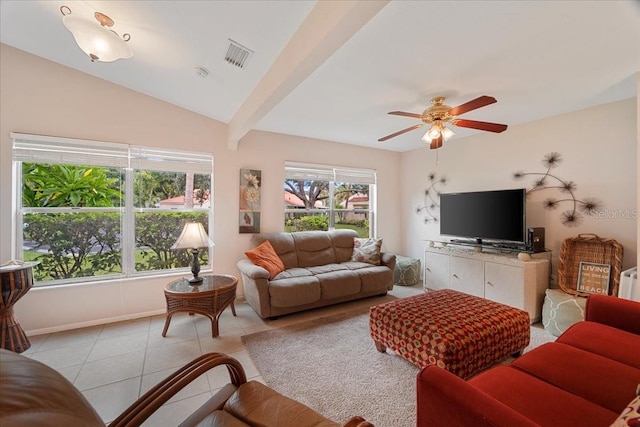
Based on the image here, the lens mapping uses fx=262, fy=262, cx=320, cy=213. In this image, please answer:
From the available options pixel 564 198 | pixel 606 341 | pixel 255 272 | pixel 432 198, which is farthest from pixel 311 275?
pixel 564 198

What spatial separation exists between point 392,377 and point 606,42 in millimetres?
2869

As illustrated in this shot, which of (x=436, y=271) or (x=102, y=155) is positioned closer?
(x=102, y=155)

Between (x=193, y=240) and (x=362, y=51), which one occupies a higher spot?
(x=362, y=51)

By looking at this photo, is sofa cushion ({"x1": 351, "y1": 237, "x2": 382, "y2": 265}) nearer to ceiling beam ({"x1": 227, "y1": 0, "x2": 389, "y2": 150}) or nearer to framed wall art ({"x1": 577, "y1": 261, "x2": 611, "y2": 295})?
framed wall art ({"x1": 577, "y1": 261, "x2": 611, "y2": 295})

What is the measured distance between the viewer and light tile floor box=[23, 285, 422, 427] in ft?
5.92

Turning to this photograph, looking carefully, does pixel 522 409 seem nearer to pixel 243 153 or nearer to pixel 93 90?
pixel 243 153

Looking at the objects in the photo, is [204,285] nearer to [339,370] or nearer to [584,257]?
[339,370]

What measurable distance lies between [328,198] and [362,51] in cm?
286

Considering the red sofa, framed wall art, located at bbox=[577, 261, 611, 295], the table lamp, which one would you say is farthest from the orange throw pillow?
framed wall art, located at bbox=[577, 261, 611, 295]

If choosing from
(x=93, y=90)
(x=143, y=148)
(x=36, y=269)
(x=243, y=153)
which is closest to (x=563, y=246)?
(x=243, y=153)

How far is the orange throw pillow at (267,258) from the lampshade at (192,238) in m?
0.69

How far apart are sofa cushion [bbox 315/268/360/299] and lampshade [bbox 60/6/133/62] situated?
2803 millimetres

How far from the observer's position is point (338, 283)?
3.29 metres

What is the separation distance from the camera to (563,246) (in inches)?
120
